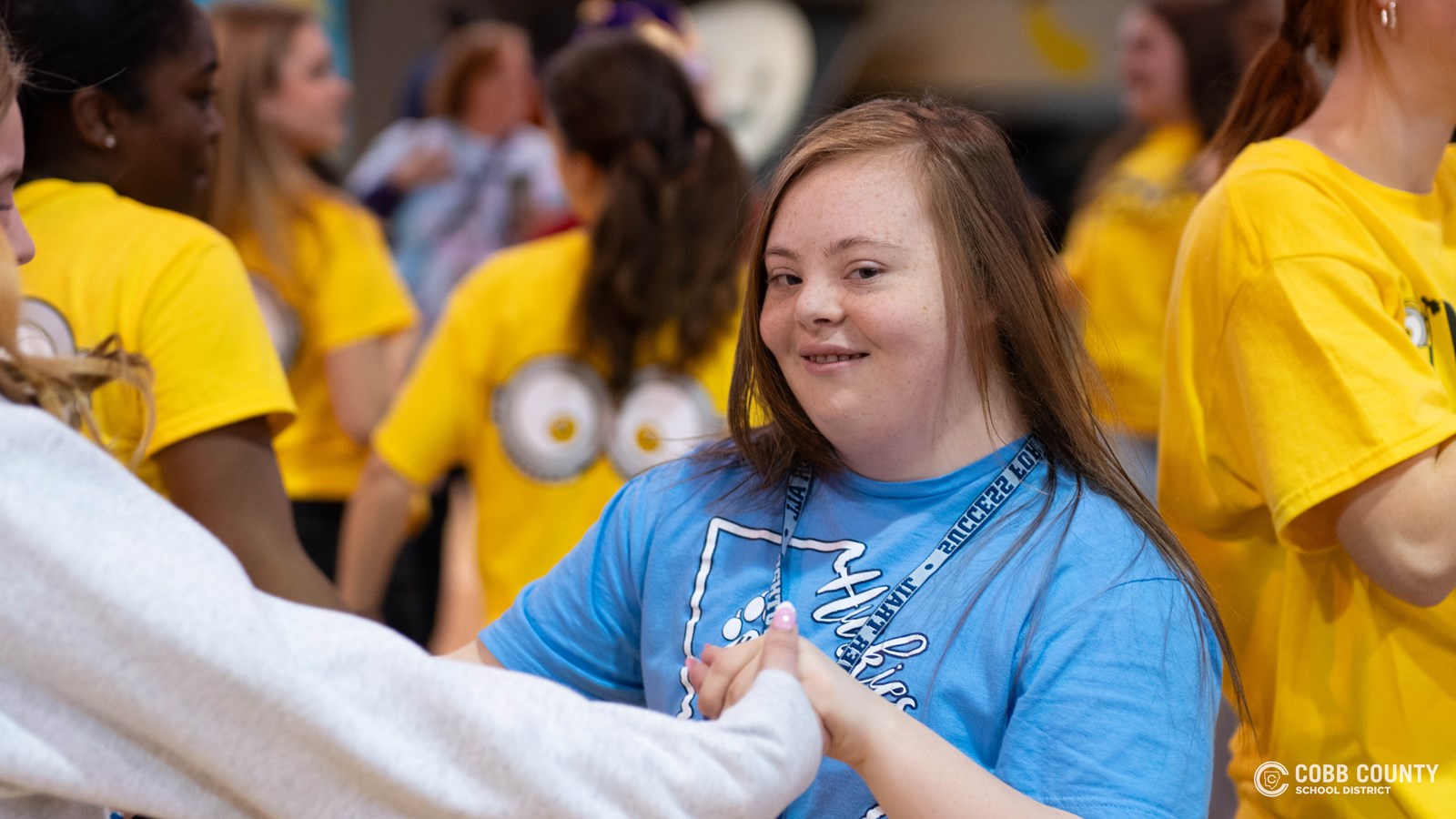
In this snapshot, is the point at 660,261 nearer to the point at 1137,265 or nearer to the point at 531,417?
the point at 531,417

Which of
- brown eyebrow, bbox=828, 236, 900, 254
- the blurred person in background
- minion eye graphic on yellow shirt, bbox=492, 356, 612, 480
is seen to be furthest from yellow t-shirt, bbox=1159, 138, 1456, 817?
the blurred person in background

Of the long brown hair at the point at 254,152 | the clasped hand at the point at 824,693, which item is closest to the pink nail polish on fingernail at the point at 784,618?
the clasped hand at the point at 824,693

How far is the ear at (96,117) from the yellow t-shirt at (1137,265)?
7.05 ft

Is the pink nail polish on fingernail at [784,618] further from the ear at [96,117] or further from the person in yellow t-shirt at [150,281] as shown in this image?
the ear at [96,117]

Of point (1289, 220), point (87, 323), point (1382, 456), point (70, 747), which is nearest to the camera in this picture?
point (70, 747)

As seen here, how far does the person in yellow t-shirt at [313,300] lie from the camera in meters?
2.88

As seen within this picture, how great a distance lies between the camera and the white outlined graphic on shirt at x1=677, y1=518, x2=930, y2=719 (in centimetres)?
122

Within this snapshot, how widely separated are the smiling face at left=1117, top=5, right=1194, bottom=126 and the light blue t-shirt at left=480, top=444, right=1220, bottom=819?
2900mm

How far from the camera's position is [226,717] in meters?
0.96

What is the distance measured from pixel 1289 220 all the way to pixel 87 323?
1.26m

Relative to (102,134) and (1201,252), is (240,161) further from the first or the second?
(1201,252)

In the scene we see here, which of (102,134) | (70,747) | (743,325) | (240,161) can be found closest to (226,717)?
(70,747)

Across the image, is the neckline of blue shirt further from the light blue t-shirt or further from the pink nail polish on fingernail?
the pink nail polish on fingernail

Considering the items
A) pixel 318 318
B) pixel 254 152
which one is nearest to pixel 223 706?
pixel 318 318
